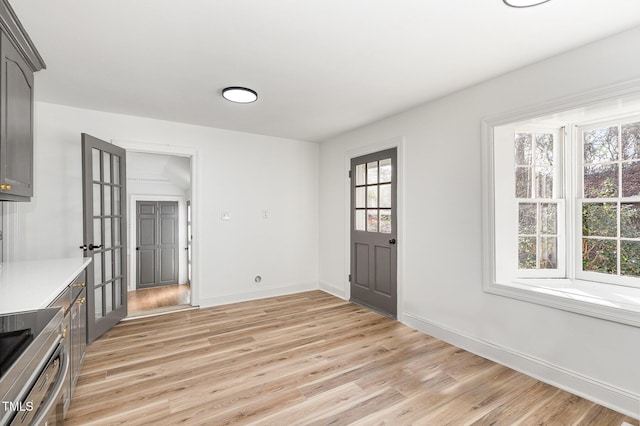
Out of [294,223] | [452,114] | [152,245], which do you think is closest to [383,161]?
[452,114]

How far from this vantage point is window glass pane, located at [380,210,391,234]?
3787 mm

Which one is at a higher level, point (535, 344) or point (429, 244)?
point (429, 244)

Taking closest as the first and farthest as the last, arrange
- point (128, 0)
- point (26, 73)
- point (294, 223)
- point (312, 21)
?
point (128, 0) → point (312, 21) → point (26, 73) → point (294, 223)

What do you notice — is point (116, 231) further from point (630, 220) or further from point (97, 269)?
point (630, 220)

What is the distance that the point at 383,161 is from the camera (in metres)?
3.88

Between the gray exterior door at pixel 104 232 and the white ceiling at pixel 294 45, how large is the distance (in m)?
0.65

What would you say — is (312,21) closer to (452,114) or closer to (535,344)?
(452,114)

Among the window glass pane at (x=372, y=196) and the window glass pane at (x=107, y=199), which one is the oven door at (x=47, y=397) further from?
the window glass pane at (x=372, y=196)

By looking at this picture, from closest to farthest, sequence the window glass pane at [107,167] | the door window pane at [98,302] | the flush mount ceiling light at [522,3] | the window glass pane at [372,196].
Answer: the flush mount ceiling light at [522,3]
the door window pane at [98,302]
the window glass pane at [107,167]
the window glass pane at [372,196]

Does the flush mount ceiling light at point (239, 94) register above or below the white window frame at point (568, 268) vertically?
above

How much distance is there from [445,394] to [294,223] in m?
3.23

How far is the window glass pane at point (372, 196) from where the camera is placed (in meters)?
4.00

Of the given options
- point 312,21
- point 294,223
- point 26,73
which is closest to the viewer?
point 312,21

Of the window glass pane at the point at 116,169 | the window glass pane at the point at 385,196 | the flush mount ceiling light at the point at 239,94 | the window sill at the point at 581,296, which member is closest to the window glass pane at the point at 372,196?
the window glass pane at the point at 385,196
